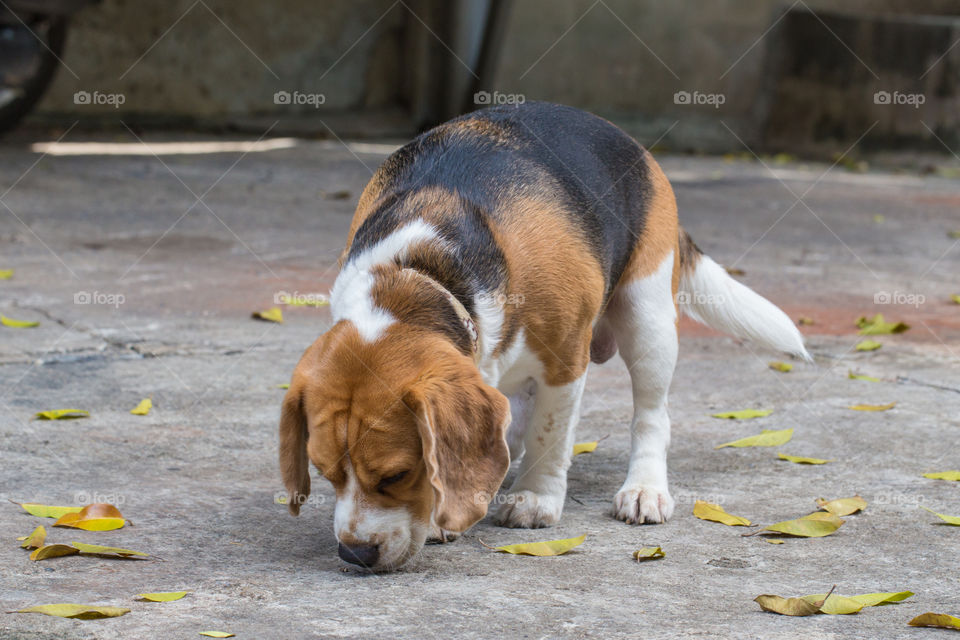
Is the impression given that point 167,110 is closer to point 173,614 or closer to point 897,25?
point 897,25

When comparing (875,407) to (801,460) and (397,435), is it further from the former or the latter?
(397,435)

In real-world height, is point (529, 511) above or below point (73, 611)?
above

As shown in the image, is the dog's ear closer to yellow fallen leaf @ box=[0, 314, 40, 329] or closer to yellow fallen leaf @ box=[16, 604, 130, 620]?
yellow fallen leaf @ box=[16, 604, 130, 620]

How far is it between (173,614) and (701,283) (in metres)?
2.37

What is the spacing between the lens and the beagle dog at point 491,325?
267 cm

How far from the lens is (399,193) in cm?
330

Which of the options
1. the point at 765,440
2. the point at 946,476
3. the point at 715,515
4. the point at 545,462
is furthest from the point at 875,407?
the point at 545,462

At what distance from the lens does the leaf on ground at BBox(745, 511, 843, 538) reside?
3.12 meters

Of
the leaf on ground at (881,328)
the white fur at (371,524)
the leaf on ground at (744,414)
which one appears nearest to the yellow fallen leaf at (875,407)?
the leaf on ground at (744,414)

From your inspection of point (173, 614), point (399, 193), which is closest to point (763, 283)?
point (399, 193)

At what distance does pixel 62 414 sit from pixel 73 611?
5.40ft

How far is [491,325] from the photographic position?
3033mm

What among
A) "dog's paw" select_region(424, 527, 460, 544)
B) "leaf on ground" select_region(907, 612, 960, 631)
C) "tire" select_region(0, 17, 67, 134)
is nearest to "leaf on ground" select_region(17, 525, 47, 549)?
"dog's paw" select_region(424, 527, 460, 544)

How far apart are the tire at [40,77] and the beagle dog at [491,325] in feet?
21.6
